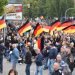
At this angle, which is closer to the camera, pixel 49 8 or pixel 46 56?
pixel 46 56

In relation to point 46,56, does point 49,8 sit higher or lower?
lower

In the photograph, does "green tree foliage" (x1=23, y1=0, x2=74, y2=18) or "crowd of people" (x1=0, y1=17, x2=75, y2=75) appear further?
"green tree foliage" (x1=23, y1=0, x2=74, y2=18)

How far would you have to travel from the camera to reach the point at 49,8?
8919cm

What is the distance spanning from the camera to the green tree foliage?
8706 centimetres

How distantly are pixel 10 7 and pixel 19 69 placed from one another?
79.7ft

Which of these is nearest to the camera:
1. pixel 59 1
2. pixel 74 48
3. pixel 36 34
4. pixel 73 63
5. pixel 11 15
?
pixel 73 63

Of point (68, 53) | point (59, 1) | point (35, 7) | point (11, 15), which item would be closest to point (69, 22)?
point (68, 53)

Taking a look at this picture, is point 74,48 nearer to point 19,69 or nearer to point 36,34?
point 19,69

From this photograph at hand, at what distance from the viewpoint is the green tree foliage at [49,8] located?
87.1 metres

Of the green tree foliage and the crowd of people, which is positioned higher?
the crowd of people

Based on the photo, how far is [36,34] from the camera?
29.0 m

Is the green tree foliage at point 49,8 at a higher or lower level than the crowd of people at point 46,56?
lower

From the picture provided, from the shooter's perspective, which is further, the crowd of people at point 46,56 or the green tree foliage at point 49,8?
the green tree foliage at point 49,8

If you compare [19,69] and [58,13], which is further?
[58,13]
